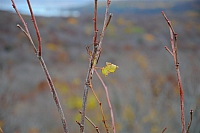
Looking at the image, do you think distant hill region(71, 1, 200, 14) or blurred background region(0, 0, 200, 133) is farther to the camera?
distant hill region(71, 1, 200, 14)

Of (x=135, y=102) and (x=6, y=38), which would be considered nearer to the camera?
(x=135, y=102)

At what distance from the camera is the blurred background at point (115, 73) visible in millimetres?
5758

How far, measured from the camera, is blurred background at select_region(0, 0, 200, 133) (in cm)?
576

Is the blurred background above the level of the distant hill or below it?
below

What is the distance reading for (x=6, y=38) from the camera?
14469 millimetres

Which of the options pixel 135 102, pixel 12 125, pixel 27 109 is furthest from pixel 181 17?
pixel 12 125

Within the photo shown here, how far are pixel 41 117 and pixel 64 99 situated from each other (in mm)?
2821

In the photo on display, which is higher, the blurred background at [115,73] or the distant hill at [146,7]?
the distant hill at [146,7]

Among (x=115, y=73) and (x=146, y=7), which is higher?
(x=146, y=7)

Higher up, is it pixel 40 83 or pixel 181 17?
pixel 181 17

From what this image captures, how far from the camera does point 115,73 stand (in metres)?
15.9

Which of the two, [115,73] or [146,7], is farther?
[146,7]

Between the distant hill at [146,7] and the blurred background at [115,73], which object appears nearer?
the blurred background at [115,73]

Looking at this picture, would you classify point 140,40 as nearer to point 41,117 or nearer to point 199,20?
point 199,20
